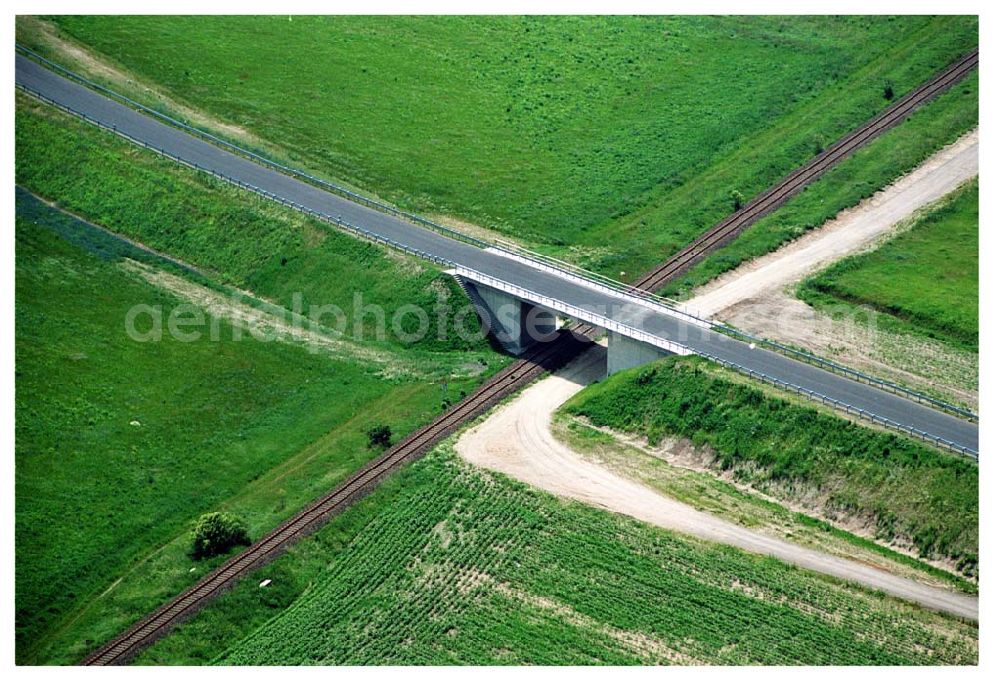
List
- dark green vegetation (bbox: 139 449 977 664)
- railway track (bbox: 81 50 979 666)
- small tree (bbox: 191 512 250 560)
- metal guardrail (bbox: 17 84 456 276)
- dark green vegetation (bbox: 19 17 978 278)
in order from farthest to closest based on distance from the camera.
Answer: dark green vegetation (bbox: 19 17 978 278) → metal guardrail (bbox: 17 84 456 276) → small tree (bbox: 191 512 250 560) → railway track (bbox: 81 50 979 666) → dark green vegetation (bbox: 139 449 977 664)

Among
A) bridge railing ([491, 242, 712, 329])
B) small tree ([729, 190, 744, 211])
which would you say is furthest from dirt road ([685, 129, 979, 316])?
small tree ([729, 190, 744, 211])

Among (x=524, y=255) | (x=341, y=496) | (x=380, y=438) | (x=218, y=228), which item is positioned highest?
(x=218, y=228)

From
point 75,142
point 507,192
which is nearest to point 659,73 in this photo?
point 507,192

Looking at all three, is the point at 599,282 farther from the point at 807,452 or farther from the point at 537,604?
the point at 537,604

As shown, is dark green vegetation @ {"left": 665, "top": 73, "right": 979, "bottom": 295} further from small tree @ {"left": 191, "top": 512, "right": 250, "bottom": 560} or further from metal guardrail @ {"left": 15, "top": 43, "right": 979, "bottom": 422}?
small tree @ {"left": 191, "top": 512, "right": 250, "bottom": 560}

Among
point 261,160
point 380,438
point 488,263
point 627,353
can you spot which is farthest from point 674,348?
point 261,160

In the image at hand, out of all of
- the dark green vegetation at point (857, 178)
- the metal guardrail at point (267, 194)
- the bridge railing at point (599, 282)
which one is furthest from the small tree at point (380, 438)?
the dark green vegetation at point (857, 178)

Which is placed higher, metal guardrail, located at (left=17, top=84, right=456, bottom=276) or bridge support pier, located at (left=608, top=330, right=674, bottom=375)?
metal guardrail, located at (left=17, top=84, right=456, bottom=276)
